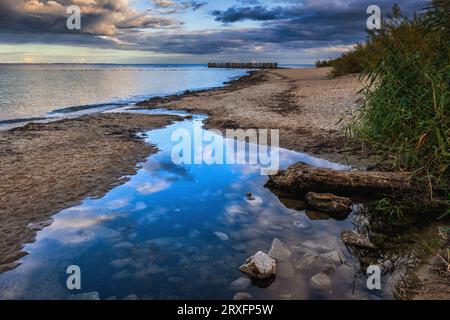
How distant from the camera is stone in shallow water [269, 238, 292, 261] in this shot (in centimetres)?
493

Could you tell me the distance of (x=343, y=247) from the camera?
5.24 metres

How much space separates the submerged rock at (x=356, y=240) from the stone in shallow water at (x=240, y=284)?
1.75m

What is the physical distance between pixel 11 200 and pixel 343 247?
5.63 meters

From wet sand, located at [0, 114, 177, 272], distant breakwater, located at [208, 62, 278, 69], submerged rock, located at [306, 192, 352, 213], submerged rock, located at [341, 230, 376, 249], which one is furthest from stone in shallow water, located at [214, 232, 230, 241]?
distant breakwater, located at [208, 62, 278, 69]

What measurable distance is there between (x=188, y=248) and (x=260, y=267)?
1.15 metres

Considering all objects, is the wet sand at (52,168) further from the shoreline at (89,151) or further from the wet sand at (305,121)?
the wet sand at (305,121)

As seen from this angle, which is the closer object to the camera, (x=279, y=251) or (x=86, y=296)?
(x=86, y=296)

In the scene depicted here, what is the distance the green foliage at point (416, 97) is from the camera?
5.98 metres

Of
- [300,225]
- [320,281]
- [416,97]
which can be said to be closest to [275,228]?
[300,225]

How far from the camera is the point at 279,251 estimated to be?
509 centimetres

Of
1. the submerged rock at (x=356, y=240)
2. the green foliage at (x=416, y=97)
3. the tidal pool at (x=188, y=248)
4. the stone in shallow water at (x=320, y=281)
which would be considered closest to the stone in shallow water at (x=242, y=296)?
the tidal pool at (x=188, y=248)

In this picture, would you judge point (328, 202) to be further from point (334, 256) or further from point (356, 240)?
point (334, 256)
